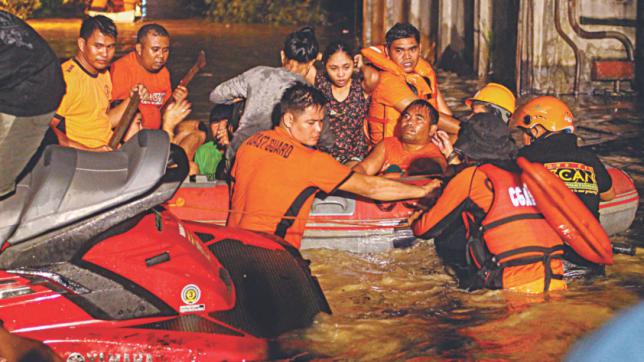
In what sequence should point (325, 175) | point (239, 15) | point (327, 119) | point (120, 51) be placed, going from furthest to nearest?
point (239, 15), point (120, 51), point (327, 119), point (325, 175)

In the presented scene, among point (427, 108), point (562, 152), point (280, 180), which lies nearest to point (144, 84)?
point (427, 108)

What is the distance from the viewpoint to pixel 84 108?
754 centimetres

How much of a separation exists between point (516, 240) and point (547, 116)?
0.95 meters

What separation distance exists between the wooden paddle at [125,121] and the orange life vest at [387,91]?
1.85 m

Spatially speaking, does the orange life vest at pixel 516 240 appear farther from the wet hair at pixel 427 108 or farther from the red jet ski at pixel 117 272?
the red jet ski at pixel 117 272

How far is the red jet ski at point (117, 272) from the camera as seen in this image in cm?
380

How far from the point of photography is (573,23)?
13359 mm

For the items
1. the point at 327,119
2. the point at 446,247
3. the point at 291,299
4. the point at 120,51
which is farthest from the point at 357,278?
the point at 120,51

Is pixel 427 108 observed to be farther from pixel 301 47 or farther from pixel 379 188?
pixel 379 188

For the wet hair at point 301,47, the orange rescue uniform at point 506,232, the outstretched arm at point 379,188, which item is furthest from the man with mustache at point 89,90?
the orange rescue uniform at point 506,232

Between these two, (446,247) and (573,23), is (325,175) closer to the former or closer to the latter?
(446,247)

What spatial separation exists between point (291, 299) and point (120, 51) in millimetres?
15705

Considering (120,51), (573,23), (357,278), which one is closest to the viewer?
(357,278)

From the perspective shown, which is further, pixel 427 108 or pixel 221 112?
pixel 221 112
